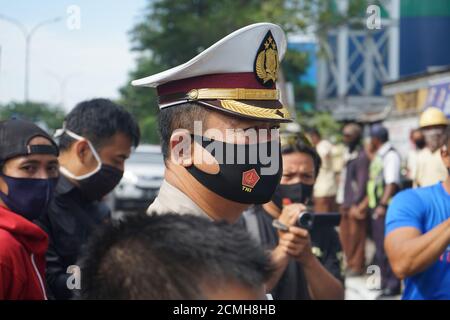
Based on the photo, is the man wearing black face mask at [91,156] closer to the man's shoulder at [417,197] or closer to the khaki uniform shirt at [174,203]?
the man's shoulder at [417,197]

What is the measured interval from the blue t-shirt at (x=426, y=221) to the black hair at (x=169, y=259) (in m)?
2.08

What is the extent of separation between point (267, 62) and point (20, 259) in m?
1.14

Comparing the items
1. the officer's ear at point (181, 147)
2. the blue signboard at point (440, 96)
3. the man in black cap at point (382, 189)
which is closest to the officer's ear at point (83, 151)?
the officer's ear at point (181, 147)

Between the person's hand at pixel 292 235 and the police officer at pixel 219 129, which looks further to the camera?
the person's hand at pixel 292 235

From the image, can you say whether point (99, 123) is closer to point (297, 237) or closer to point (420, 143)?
point (297, 237)

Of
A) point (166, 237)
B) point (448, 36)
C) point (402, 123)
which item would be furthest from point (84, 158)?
point (448, 36)

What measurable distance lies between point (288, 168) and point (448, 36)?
23832mm

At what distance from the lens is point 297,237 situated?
3.16 meters

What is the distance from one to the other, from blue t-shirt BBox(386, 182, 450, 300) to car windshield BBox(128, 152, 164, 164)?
1071 cm

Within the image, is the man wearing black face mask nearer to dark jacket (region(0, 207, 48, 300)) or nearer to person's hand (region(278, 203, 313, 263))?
dark jacket (region(0, 207, 48, 300))

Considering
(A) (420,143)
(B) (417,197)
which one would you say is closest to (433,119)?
(A) (420,143)

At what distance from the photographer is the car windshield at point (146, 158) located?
45.8ft

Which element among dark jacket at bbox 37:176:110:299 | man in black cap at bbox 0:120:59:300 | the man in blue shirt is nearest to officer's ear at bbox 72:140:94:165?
dark jacket at bbox 37:176:110:299

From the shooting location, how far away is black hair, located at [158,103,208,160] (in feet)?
7.63
